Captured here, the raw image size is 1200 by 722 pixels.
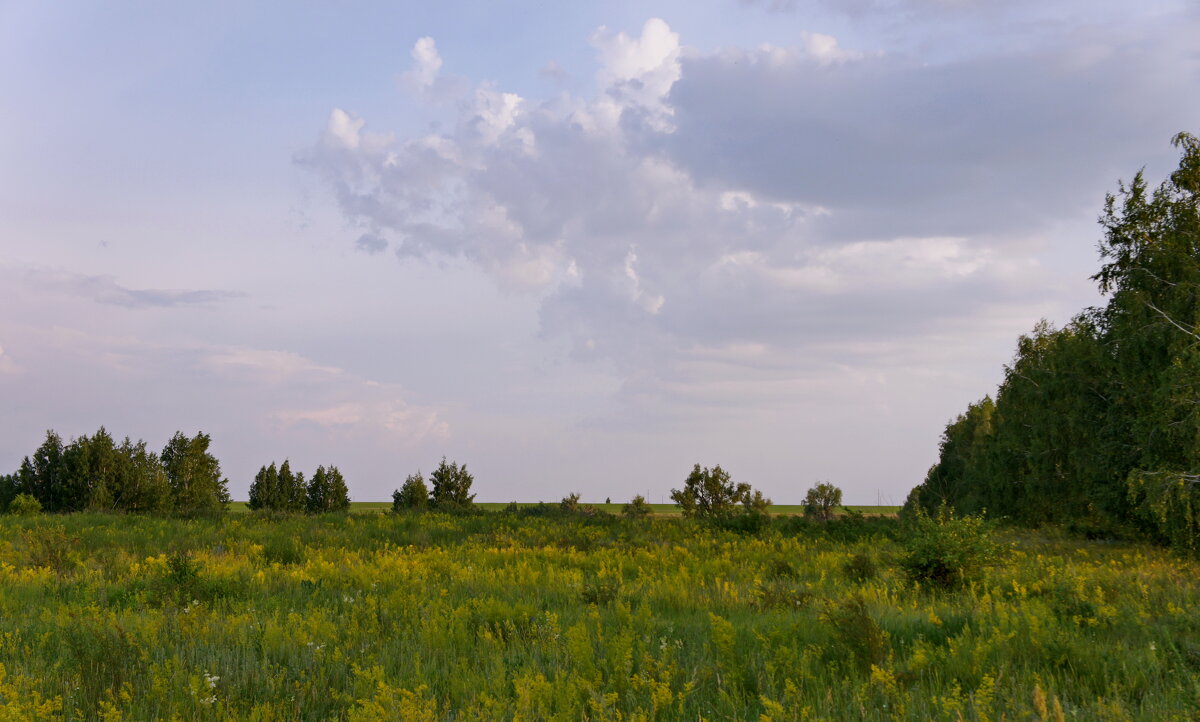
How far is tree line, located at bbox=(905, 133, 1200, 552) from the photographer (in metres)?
18.8

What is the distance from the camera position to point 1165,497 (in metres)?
18.3

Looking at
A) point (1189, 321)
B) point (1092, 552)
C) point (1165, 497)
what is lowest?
point (1092, 552)

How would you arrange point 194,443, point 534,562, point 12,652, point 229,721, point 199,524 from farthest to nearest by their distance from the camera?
point 194,443
point 199,524
point 534,562
point 12,652
point 229,721

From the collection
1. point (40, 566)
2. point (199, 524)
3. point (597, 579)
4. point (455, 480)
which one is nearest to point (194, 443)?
point (455, 480)

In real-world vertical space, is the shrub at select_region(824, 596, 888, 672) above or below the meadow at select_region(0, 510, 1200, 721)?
above

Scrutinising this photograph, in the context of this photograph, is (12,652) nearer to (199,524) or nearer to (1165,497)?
(199,524)

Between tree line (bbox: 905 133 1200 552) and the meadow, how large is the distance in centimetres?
1025

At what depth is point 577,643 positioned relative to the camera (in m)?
5.04

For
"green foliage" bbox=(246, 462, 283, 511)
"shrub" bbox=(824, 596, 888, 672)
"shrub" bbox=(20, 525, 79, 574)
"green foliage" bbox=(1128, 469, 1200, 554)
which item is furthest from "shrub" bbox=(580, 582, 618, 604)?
"green foliage" bbox=(246, 462, 283, 511)

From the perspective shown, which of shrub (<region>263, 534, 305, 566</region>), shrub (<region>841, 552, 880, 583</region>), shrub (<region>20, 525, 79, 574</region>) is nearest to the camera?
shrub (<region>841, 552, 880, 583</region>)

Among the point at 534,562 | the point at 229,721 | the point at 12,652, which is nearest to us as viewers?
the point at 229,721

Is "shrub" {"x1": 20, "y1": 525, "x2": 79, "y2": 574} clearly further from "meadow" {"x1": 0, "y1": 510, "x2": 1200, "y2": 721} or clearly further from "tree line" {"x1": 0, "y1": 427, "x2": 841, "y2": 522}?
"tree line" {"x1": 0, "y1": 427, "x2": 841, "y2": 522}

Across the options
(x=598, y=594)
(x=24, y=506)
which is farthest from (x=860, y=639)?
(x=24, y=506)

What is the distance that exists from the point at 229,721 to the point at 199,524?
586 inches
